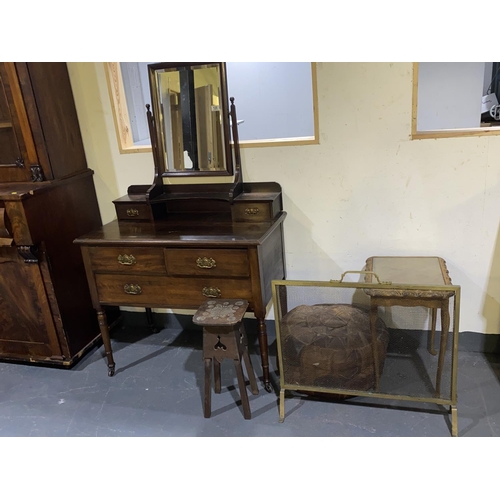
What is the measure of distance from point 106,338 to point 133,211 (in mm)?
661

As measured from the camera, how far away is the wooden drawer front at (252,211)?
2186 mm

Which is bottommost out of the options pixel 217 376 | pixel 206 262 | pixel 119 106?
pixel 217 376

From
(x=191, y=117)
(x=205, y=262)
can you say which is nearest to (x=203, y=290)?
(x=205, y=262)

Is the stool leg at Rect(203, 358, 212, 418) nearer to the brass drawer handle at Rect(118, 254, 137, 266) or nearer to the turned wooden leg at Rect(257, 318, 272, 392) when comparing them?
the turned wooden leg at Rect(257, 318, 272, 392)

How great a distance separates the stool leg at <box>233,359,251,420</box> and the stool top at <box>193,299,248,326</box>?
0.20m

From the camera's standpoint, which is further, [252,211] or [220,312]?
[252,211]

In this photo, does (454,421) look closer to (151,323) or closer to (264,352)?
(264,352)

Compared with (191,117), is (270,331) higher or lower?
lower

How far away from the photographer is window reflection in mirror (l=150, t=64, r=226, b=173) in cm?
218

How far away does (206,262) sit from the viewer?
6.46 feet

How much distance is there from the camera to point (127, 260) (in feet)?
6.81

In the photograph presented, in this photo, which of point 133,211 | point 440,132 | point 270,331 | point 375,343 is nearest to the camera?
point 375,343

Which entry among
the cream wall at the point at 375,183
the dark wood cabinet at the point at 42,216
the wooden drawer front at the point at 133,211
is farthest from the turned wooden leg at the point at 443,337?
the dark wood cabinet at the point at 42,216

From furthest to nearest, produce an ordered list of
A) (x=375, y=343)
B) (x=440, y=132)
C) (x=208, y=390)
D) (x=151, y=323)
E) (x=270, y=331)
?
(x=151, y=323)
(x=270, y=331)
(x=440, y=132)
(x=208, y=390)
(x=375, y=343)
